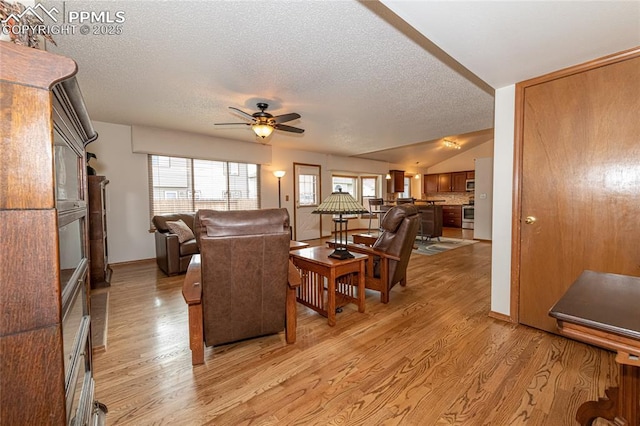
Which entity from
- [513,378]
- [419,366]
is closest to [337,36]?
[419,366]

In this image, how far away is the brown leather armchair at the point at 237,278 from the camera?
66.2 inches

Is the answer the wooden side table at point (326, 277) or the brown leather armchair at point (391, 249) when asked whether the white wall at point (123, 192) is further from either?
the brown leather armchair at point (391, 249)

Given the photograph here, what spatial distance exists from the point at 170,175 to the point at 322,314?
4162 millimetres

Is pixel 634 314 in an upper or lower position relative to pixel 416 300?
upper

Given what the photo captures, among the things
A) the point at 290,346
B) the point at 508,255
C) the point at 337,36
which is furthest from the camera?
the point at 508,255

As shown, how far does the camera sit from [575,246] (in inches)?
80.4

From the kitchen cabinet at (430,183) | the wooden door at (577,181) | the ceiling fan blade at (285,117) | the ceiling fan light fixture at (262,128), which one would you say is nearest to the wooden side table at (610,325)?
the wooden door at (577,181)

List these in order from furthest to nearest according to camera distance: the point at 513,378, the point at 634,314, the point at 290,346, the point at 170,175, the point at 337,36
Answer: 1. the point at 170,175
2. the point at 337,36
3. the point at 290,346
4. the point at 513,378
5. the point at 634,314

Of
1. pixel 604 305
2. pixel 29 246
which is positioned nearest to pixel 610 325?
pixel 604 305

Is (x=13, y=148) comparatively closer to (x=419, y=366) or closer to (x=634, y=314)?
(x=634, y=314)

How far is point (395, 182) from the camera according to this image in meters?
9.65

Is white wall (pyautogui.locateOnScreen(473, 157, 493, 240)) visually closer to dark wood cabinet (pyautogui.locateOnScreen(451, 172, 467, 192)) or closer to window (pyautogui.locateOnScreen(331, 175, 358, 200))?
dark wood cabinet (pyautogui.locateOnScreen(451, 172, 467, 192))

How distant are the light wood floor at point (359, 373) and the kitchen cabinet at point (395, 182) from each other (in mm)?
7258

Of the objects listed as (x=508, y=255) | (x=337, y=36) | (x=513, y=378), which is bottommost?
(x=513, y=378)
